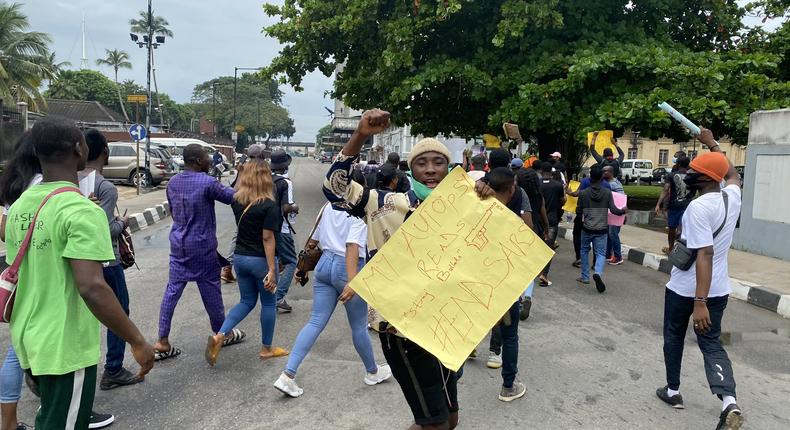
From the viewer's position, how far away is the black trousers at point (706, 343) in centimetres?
335

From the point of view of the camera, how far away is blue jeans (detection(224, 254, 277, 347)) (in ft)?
13.9

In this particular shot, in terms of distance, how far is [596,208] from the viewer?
702 cm

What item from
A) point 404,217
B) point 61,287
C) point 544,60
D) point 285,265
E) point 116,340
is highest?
point 544,60

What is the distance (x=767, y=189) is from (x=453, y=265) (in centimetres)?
894

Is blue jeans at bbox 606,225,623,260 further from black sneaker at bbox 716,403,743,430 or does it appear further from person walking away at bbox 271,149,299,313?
black sneaker at bbox 716,403,743,430

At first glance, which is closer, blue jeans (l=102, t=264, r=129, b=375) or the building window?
blue jeans (l=102, t=264, r=129, b=375)

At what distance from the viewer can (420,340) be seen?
2287mm

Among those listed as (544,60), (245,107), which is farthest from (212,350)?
(245,107)

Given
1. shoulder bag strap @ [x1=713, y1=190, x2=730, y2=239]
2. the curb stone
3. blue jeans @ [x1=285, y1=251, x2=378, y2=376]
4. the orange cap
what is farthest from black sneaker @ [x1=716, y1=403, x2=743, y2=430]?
the curb stone

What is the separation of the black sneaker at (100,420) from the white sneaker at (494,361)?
8.69ft

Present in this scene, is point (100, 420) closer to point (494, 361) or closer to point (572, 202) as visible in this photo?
point (494, 361)

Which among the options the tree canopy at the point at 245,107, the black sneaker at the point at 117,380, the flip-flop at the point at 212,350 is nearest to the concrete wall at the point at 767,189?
the flip-flop at the point at 212,350

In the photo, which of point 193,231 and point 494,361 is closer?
point 193,231

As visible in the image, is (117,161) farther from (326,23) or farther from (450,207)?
(450,207)
